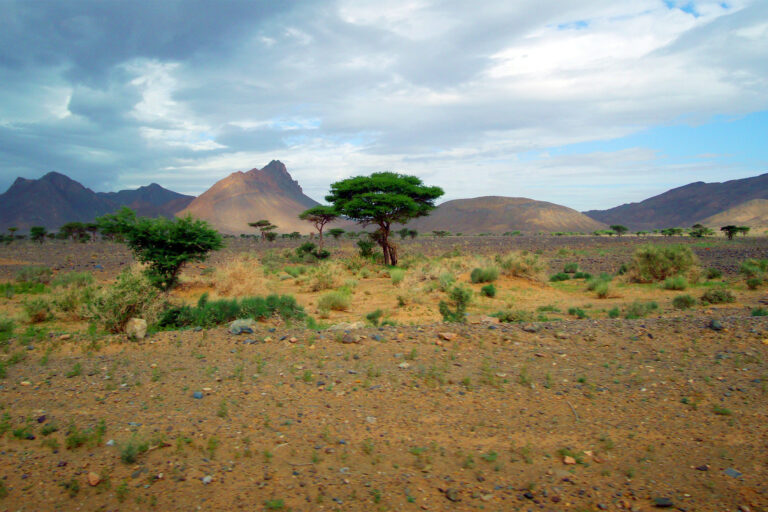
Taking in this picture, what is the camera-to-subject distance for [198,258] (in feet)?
44.9

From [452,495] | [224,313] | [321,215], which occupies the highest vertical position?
[321,215]

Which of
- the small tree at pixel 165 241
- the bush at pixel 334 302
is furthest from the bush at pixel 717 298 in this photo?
the small tree at pixel 165 241

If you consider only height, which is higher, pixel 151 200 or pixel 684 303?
pixel 151 200

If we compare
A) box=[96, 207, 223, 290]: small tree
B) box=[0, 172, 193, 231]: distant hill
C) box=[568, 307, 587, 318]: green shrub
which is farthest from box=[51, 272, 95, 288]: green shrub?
box=[0, 172, 193, 231]: distant hill

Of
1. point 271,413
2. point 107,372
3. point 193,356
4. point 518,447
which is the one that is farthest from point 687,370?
point 107,372

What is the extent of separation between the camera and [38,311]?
10.7 metres

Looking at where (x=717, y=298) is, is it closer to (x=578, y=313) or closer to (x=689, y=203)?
(x=578, y=313)

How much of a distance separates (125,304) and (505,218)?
129 meters

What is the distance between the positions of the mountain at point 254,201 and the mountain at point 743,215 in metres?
112

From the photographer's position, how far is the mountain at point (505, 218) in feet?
401

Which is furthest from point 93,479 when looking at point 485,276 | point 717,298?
point 717,298

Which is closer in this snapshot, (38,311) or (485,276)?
(38,311)

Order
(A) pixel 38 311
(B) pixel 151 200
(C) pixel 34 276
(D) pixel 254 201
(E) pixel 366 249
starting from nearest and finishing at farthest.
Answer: (A) pixel 38 311
(C) pixel 34 276
(E) pixel 366 249
(D) pixel 254 201
(B) pixel 151 200

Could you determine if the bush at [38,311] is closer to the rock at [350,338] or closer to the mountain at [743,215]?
the rock at [350,338]
